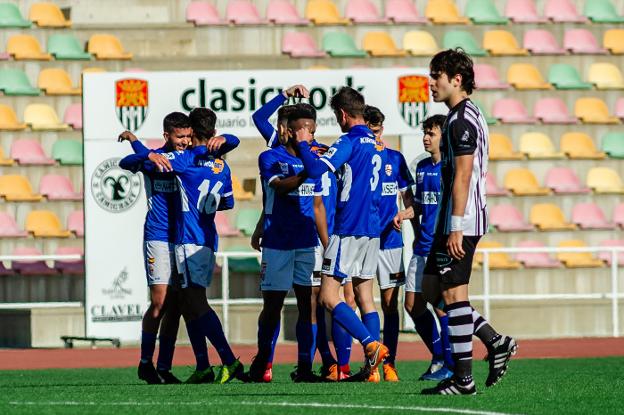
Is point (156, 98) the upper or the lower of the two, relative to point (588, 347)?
upper

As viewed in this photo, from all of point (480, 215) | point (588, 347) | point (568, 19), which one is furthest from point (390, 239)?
point (568, 19)

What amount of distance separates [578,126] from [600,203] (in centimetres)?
145

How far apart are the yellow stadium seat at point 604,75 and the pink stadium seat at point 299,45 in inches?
183

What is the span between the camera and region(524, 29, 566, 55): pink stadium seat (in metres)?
23.5

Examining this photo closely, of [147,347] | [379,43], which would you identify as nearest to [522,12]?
[379,43]

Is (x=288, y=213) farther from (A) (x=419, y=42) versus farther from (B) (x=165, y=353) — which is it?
(A) (x=419, y=42)

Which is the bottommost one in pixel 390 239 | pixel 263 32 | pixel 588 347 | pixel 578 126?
pixel 588 347

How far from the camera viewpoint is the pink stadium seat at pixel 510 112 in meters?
22.1

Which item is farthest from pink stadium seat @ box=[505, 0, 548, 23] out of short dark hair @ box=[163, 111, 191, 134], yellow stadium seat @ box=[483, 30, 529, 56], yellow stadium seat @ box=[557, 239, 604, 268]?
short dark hair @ box=[163, 111, 191, 134]

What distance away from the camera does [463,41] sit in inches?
907

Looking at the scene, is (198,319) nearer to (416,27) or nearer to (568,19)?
(416,27)

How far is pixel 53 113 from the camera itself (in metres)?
21.4

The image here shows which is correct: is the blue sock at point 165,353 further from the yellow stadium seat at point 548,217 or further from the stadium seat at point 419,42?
the stadium seat at point 419,42

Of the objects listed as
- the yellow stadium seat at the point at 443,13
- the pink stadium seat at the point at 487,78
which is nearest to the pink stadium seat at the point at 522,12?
the yellow stadium seat at the point at 443,13
